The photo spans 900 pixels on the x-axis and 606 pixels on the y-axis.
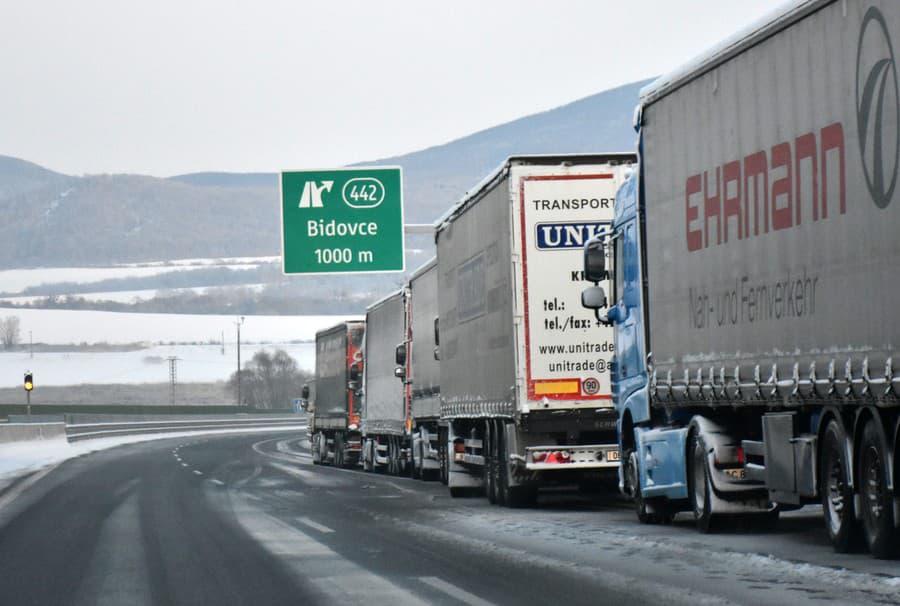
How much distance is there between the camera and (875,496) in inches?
467

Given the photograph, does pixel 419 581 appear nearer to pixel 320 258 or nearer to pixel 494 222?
pixel 494 222

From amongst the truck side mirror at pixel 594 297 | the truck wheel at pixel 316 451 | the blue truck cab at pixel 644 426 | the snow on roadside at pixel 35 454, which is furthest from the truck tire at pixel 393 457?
the truck side mirror at pixel 594 297

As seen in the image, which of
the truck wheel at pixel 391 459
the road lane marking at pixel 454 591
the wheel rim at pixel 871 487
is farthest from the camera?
the truck wheel at pixel 391 459

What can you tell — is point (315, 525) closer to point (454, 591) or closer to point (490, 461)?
point (490, 461)

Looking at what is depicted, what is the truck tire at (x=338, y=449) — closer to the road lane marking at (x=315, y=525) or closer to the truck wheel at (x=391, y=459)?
the truck wheel at (x=391, y=459)

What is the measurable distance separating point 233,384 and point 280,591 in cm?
16037

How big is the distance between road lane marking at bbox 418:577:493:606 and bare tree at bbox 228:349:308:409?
15620cm

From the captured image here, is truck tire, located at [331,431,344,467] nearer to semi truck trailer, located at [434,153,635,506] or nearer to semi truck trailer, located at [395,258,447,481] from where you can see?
semi truck trailer, located at [395,258,447,481]

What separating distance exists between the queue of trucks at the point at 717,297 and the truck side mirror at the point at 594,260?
2cm

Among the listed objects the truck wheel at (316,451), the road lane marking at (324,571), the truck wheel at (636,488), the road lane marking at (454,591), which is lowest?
the truck wheel at (316,451)

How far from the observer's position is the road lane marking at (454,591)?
35.2 feet

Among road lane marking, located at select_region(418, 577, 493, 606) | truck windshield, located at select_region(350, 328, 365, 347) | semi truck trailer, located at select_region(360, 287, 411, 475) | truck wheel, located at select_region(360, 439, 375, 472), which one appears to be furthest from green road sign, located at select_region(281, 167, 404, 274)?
road lane marking, located at select_region(418, 577, 493, 606)

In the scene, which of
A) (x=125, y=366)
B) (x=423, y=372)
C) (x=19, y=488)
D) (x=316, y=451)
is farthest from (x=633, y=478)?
(x=125, y=366)

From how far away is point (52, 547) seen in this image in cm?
1658
